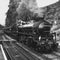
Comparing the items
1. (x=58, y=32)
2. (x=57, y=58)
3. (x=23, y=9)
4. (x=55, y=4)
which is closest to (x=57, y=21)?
(x=58, y=32)

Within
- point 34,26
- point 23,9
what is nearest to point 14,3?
point 23,9

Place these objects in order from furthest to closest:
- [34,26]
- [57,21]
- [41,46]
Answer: [57,21]
[34,26]
[41,46]

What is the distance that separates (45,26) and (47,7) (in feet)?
75.7

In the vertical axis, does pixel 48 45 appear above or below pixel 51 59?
above

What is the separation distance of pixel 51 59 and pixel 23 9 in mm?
24916

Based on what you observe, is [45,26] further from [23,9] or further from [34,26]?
[23,9]

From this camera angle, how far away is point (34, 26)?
13906 mm

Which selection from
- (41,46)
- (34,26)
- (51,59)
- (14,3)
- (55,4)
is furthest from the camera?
Result: (14,3)

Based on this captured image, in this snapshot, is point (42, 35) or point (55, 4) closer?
point (42, 35)

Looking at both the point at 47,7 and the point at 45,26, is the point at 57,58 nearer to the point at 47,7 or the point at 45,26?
the point at 45,26

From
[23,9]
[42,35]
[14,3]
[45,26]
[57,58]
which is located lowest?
[57,58]

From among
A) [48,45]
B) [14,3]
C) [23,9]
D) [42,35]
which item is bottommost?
[48,45]

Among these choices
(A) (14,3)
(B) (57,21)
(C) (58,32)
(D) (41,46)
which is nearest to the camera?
(D) (41,46)

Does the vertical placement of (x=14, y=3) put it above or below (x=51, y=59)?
above
